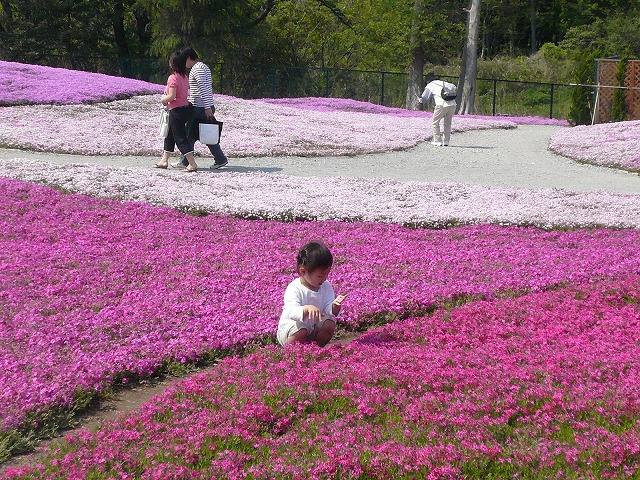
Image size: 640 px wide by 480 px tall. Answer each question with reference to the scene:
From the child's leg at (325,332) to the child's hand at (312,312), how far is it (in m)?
0.18

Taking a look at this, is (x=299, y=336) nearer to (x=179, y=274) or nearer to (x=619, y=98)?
(x=179, y=274)

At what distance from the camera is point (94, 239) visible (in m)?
9.76

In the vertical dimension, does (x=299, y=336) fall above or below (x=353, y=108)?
below

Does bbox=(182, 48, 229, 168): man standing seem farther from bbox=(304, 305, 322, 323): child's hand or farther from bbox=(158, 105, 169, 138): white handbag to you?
bbox=(304, 305, 322, 323): child's hand

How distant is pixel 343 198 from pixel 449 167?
19.1ft

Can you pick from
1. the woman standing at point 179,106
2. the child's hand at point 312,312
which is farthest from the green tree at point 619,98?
the child's hand at point 312,312

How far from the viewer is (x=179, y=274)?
27.8 ft

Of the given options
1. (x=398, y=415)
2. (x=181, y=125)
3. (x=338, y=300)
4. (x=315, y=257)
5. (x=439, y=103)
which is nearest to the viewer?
(x=398, y=415)

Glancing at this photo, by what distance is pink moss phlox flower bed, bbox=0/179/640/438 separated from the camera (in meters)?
6.32

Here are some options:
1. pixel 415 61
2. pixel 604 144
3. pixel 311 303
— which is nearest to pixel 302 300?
pixel 311 303

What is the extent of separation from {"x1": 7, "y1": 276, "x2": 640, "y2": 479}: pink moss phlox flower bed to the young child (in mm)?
209

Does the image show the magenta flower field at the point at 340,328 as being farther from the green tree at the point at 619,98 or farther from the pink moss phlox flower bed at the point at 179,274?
the green tree at the point at 619,98

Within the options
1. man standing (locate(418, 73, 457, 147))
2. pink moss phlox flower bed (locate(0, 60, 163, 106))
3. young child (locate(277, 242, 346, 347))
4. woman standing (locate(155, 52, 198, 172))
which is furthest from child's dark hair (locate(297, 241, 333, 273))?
pink moss phlox flower bed (locate(0, 60, 163, 106))

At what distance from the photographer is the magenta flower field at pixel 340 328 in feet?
15.2
